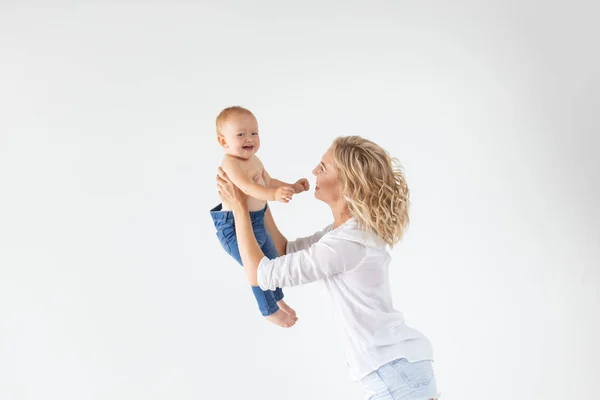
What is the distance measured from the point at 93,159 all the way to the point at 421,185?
66.5 inches

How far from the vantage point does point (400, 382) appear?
8.73ft

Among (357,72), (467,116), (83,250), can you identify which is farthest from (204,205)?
(467,116)

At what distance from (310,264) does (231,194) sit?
13.8 inches

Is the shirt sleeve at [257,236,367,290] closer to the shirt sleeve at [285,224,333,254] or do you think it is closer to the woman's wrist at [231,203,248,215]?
the woman's wrist at [231,203,248,215]

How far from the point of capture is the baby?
2.68 metres

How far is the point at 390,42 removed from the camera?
4.10 meters

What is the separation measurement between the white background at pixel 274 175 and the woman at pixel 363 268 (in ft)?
4.36

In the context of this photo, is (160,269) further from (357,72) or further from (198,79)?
(357,72)

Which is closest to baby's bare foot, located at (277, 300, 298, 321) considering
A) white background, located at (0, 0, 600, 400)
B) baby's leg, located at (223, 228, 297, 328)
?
baby's leg, located at (223, 228, 297, 328)

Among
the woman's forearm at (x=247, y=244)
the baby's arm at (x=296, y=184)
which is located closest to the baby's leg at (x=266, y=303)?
the woman's forearm at (x=247, y=244)

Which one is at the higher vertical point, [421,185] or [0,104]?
[0,104]

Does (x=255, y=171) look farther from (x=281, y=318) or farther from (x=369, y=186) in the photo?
(x=281, y=318)

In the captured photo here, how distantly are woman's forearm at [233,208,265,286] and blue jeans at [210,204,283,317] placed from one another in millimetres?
103

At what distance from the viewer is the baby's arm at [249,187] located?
262 centimetres
